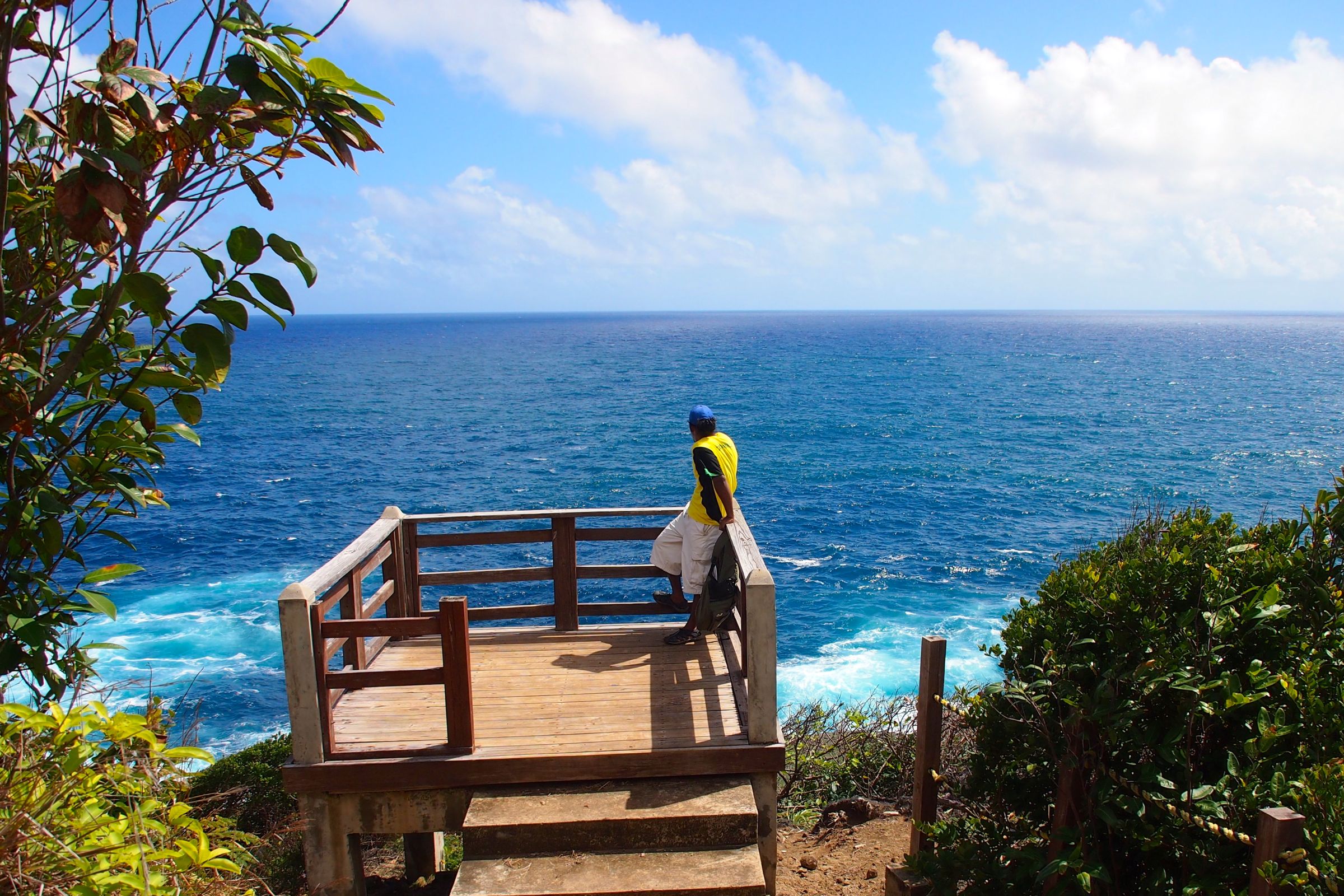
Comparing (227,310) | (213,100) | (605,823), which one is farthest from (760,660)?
(213,100)

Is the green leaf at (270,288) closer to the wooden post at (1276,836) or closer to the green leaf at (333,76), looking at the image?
the green leaf at (333,76)

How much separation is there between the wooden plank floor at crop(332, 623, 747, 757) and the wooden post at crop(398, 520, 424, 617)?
328 millimetres

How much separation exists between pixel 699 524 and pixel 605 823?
255 centimetres

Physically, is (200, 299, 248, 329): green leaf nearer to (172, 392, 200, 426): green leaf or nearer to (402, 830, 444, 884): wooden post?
(172, 392, 200, 426): green leaf

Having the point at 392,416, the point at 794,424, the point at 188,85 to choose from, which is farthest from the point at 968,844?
the point at 392,416

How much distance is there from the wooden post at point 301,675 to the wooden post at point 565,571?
263 cm

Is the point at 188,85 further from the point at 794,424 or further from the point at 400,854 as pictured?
the point at 794,424

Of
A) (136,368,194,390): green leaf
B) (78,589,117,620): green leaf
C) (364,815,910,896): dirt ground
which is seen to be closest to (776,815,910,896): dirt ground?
(364,815,910,896): dirt ground

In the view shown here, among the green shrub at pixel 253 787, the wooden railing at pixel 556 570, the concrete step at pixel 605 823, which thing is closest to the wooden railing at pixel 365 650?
the concrete step at pixel 605 823

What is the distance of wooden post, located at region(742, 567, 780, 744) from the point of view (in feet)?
18.5

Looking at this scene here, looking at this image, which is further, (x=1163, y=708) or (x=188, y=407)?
(x=1163, y=708)

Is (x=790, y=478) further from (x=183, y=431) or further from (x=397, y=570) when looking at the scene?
(x=183, y=431)

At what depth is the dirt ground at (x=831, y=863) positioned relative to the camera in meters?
6.91

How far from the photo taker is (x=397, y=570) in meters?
7.98
